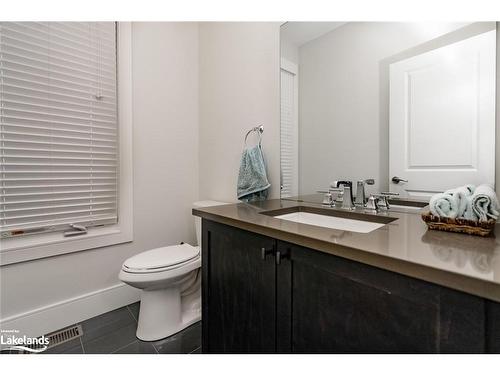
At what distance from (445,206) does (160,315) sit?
4.91 feet

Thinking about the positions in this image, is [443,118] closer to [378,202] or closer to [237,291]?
[378,202]

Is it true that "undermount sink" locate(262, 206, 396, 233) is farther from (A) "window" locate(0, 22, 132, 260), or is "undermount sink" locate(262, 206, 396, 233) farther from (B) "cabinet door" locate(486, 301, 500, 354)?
(A) "window" locate(0, 22, 132, 260)

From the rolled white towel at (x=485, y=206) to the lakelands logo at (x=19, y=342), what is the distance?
80.4 inches

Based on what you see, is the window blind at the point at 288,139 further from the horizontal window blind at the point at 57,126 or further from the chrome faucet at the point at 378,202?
the horizontal window blind at the point at 57,126

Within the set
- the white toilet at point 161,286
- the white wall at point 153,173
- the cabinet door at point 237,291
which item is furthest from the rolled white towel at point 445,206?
the white wall at point 153,173

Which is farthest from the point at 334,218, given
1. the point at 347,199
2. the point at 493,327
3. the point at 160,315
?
the point at 160,315

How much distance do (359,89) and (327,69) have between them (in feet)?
0.73

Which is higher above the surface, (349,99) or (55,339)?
(349,99)

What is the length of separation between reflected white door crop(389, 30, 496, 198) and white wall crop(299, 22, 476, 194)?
60 millimetres

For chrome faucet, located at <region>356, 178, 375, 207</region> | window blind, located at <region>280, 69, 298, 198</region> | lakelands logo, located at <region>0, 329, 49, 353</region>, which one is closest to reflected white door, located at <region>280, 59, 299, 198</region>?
window blind, located at <region>280, 69, 298, 198</region>

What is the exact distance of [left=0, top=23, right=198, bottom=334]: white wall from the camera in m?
1.50

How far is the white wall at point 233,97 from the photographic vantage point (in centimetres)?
159

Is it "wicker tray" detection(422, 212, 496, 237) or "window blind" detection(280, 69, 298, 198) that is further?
"window blind" detection(280, 69, 298, 198)

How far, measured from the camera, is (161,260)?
143cm
